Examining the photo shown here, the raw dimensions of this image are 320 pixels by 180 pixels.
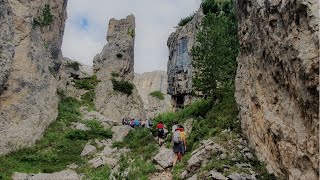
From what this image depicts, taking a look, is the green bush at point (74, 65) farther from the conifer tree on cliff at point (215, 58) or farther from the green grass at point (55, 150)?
the conifer tree on cliff at point (215, 58)

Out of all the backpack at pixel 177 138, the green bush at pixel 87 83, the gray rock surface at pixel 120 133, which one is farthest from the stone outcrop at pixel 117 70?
the backpack at pixel 177 138

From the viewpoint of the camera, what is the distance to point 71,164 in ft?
82.8

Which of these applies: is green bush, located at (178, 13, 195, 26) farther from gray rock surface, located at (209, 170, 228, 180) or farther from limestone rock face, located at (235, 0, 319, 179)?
gray rock surface, located at (209, 170, 228, 180)

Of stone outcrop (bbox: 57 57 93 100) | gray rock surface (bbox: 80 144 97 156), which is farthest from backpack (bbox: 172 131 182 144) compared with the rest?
stone outcrop (bbox: 57 57 93 100)

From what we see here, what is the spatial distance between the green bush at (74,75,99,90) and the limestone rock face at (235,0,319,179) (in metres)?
29.6

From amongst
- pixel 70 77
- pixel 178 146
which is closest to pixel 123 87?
pixel 70 77

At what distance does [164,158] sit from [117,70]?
33705 millimetres

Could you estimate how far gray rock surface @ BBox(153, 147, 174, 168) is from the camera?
2136cm

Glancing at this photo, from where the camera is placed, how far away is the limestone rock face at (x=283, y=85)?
12.3 meters

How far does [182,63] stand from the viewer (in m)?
56.8

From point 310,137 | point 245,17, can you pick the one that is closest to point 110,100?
point 245,17

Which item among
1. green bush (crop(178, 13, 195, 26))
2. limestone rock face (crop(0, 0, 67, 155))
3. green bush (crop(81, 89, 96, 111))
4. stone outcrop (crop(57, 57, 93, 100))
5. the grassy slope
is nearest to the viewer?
the grassy slope

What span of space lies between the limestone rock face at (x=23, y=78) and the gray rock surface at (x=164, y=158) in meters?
10.6

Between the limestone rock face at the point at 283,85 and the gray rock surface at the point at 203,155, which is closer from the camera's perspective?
the limestone rock face at the point at 283,85
